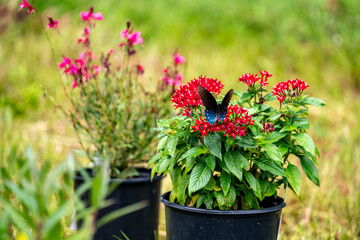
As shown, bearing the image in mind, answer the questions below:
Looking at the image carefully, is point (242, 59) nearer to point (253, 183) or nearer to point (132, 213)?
point (132, 213)

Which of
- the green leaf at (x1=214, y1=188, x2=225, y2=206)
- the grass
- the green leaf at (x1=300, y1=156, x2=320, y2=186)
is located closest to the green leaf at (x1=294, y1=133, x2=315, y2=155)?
the green leaf at (x1=300, y1=156, x2=320, y2=186)

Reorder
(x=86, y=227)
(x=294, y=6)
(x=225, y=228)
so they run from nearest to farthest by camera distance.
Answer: (x=86, y=227), (x=225, y=228), (x=294, y=6)

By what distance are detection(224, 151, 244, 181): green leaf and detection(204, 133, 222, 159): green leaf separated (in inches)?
2.5

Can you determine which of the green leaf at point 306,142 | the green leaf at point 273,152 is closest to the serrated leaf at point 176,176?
the green leaf at point 273,152

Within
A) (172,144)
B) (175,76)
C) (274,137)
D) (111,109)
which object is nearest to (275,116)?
(274,137)

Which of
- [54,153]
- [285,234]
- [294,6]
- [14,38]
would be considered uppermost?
[294,6]

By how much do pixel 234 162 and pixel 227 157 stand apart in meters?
0.03

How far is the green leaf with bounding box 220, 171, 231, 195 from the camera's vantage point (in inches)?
57.8

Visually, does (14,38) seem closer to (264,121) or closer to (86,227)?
(264,121)

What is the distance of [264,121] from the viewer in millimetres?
1614

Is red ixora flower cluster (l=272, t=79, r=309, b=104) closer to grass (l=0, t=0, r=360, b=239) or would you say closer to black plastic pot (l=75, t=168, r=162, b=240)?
grass (l=0, t=0, r=360, b=239)

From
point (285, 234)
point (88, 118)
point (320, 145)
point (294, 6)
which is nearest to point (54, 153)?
point (88, 118)

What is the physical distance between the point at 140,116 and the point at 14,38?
3741 millimetres

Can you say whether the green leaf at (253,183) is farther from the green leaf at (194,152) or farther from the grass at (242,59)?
the grass at (242,59)
